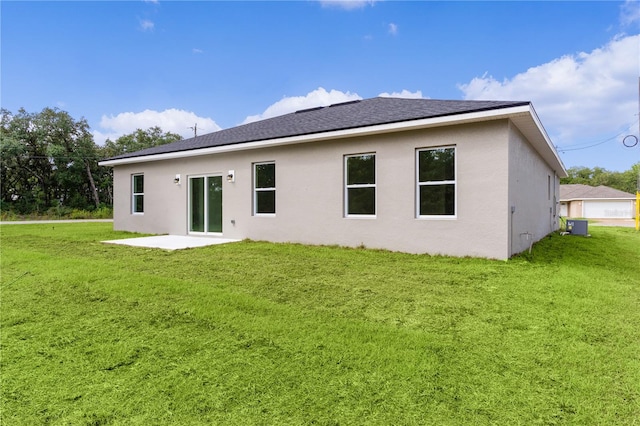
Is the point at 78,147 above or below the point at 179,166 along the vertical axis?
above

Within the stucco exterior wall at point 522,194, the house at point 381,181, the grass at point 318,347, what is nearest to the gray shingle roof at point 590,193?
the house at point 381,181

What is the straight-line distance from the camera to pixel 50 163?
29.6 metres

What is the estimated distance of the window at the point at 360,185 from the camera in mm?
8164

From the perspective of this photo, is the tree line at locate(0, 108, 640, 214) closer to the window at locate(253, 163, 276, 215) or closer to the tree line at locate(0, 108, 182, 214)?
the tree line at locate(0, 108, 182, 214)

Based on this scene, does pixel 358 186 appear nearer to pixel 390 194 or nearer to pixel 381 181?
pixel 381 181

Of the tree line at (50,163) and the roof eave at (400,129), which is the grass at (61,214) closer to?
the tree line at (50,163)

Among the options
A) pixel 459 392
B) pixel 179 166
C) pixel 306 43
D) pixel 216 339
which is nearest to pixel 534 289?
pixel 459 392

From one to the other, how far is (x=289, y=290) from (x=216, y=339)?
1.65m

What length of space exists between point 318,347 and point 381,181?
5.62m

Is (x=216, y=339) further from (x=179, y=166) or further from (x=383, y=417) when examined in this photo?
(x=179, y=166)

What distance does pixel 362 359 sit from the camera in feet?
8.60

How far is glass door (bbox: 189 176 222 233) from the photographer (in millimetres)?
10797

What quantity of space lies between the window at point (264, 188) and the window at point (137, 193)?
5.63m

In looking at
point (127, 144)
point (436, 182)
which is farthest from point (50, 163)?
point (436, 182)
